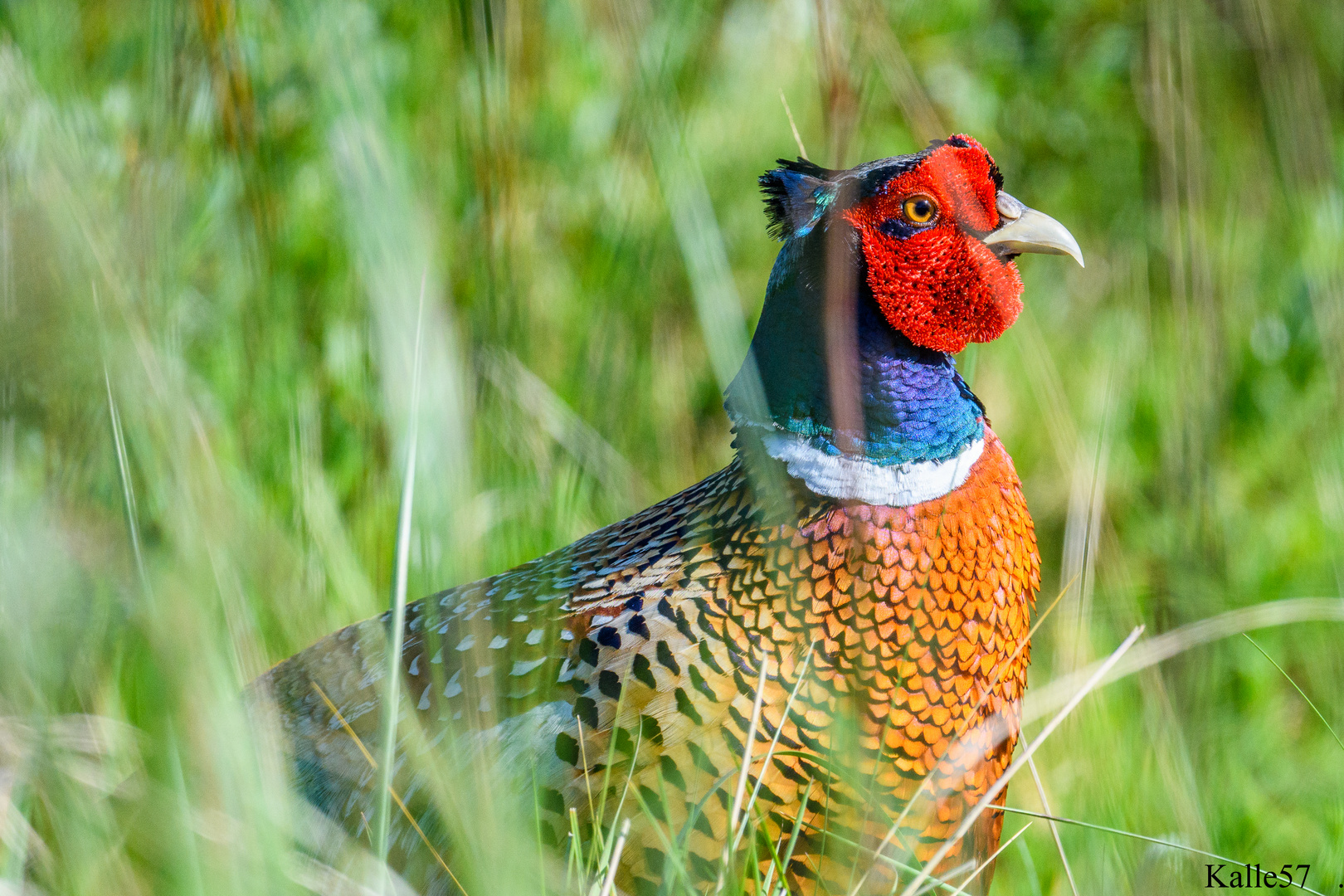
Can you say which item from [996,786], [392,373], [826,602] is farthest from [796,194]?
[392,373]

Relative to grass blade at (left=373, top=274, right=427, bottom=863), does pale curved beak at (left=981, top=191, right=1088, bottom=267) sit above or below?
above

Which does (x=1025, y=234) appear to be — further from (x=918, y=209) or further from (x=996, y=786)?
(x=996, y=786)

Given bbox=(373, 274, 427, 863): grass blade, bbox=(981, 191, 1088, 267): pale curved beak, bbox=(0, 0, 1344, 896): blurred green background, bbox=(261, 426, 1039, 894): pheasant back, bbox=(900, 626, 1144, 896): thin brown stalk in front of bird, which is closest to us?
bbox=(0, 0, 1344, 896): blurred green background

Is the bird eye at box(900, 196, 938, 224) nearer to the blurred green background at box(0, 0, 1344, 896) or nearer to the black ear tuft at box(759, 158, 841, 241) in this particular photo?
the black ear tuft at box(759, 158, 841, 241)

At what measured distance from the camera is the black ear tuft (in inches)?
89.4

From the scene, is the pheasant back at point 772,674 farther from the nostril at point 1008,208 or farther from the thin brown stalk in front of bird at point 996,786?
the nostril at point 1008,208

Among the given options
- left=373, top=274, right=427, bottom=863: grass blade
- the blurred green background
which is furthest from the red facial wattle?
left=373, top=274, right=427, bottom=863: grass blade

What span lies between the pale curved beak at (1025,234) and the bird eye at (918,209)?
0.16m

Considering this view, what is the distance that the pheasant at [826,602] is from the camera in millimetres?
2070

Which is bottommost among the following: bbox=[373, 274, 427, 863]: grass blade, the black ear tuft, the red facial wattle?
bbox=[373, 274, 427, 863]: grass blade

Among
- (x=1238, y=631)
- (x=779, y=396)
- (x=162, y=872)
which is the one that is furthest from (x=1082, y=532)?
(x=162, y=872)

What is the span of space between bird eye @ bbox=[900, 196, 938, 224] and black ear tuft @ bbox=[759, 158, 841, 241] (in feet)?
0.56

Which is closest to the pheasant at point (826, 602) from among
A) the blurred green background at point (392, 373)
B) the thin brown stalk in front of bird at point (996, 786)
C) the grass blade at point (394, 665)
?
the blurred green background at point (392, 373)

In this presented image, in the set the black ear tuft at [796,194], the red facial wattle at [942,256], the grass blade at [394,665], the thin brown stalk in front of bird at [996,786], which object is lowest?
the thin brown stalk in front of bird at [996,786]
